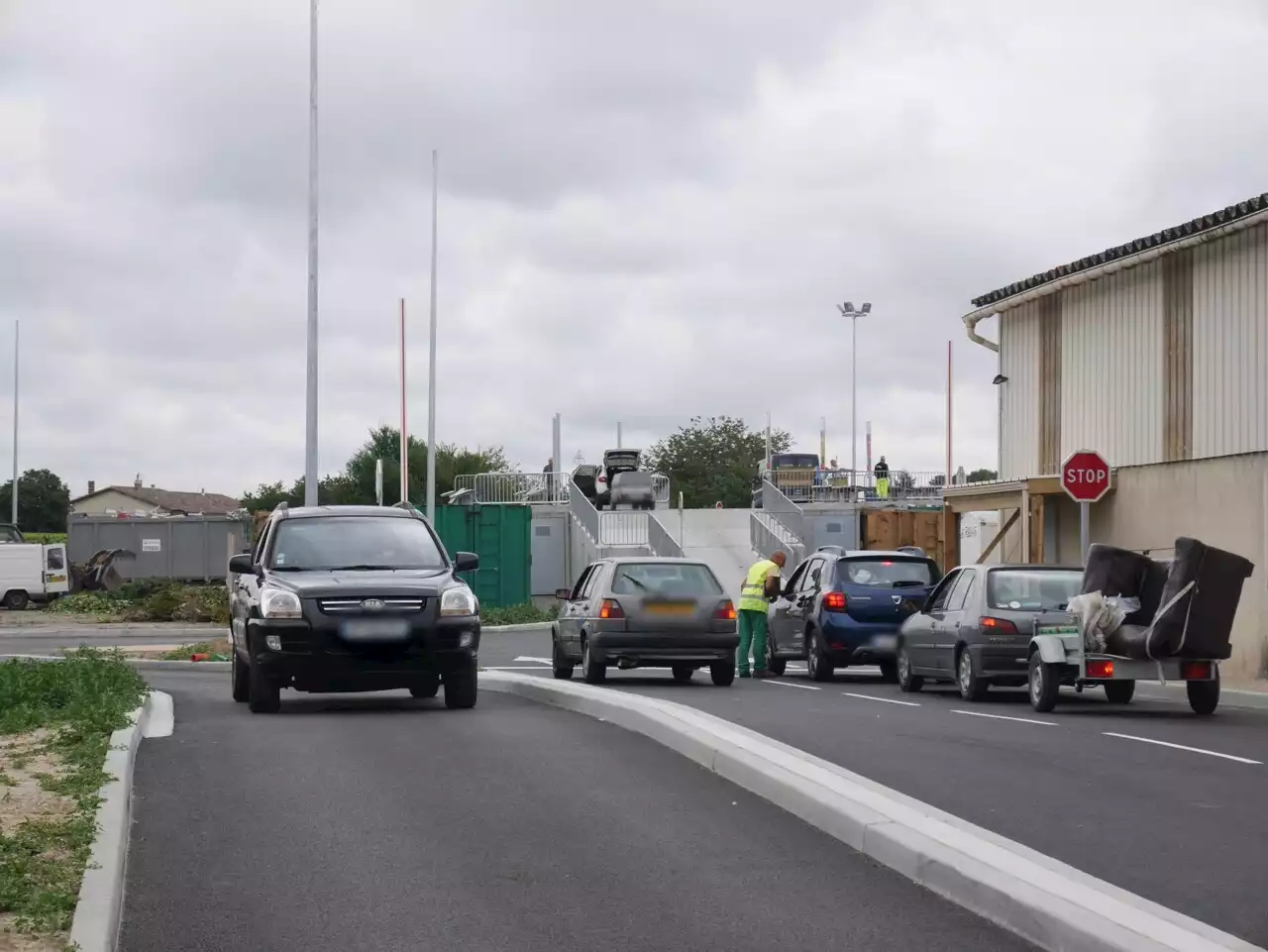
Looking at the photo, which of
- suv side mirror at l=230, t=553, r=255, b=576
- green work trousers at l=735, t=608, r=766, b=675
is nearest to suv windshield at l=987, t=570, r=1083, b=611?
green work trousers at l=735, t=608, r=766, b=675

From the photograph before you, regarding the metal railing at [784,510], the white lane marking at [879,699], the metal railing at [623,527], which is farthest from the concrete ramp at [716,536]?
the white lane marking at [879,699]

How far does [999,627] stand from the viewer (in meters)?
17.9

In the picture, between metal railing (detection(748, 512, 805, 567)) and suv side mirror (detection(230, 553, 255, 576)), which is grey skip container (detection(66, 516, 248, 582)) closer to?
metal railing (detection(748, 512, 805, 567))

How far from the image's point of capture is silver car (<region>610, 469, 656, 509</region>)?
55.8m

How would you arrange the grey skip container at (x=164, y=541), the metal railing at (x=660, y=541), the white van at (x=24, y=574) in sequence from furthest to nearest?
the grey skip container at (x=164, y=541), the white van at (x=24, y=574), the metal railing at (x=660, y=541)

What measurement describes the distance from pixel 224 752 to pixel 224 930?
5.63 m

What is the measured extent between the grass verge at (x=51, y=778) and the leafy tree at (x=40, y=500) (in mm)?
115320

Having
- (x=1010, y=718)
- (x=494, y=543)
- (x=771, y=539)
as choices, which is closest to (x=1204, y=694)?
(x=1010, y=718)

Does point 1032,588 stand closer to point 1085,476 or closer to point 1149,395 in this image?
point 1085,476

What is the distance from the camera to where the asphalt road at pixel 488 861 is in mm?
6348

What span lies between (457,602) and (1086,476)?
9.52 meters

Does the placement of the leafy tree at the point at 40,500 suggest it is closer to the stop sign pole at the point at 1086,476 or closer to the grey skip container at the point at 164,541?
the grey skip container at the point at 164,541

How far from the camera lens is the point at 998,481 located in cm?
2855

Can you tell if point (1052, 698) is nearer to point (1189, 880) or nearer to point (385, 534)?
point (385, 534)
